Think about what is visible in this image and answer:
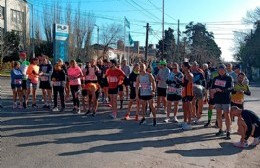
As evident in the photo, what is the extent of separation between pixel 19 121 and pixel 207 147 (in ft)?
18.7

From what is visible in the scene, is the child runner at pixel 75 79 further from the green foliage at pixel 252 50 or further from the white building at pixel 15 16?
the green foliage at pixel 252 50

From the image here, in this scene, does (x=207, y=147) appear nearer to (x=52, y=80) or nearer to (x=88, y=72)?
(x=88, y=72)

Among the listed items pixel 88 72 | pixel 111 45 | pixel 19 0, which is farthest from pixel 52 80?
pixel 111 45

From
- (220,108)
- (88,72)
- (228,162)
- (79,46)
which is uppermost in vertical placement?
(79,46)

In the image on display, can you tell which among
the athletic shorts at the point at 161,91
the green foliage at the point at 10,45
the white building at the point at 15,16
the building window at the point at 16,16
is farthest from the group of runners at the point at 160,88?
the building window at the point at 16,16

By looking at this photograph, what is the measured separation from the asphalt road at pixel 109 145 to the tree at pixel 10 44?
4034cm

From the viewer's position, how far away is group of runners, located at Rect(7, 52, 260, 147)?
9656 mm

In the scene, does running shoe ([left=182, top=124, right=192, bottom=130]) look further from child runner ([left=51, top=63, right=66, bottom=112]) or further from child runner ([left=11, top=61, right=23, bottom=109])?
child runner ([left=11, top=61, right=23, bottom=109])

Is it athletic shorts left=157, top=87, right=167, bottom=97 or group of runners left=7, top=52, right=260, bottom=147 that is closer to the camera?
group of runners left=7, top=52, right=260, bottom=147

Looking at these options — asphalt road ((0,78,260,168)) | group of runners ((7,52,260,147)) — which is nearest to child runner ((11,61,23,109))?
group of runners ((7,52,260,147))

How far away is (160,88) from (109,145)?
5701 millimetres

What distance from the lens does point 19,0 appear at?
60062 millimetres

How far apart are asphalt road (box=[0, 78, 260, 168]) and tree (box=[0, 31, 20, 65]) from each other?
40335 millimetres

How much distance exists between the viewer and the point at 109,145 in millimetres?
8141
